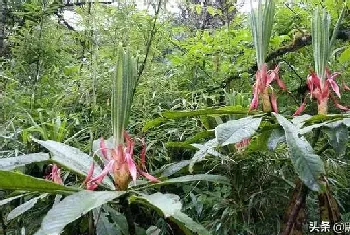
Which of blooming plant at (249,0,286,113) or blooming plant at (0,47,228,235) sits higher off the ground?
blooming plant at (249,0,286,113)

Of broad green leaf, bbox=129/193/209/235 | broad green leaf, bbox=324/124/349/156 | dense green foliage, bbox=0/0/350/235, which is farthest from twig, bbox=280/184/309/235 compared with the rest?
broad green leaf, bbox=129/193/209/235

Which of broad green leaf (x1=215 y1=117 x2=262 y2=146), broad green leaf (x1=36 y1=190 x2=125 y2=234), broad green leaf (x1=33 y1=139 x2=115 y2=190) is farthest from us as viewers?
broad green leaf (x1=33 y1=139 x2=115 y2=190)

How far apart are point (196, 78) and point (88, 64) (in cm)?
54

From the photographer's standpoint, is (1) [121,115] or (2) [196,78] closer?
(1) [121,115]

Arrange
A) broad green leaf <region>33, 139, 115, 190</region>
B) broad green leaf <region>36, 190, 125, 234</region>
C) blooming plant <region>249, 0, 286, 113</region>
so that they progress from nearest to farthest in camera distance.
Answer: broad green leaf <region>36, 190, 125, 234</region> < broad green leaf <region>33, 139, 115, 190</region> < blooming plant <region>249, 0, 286, 113</region>

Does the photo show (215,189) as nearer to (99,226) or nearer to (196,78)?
(99,226)

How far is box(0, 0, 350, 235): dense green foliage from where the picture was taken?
850 millimetres

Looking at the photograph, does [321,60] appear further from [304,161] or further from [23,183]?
[23,183]

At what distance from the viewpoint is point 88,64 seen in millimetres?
1852

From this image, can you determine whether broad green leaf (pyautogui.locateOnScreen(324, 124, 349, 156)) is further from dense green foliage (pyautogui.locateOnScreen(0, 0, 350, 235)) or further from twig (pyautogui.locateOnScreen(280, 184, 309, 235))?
twig (pyautogui.locateOnScreen(280, 184, 309, 235))

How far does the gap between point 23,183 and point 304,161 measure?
0.51 m

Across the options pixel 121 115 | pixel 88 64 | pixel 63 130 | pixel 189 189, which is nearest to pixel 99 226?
pixel 121 115

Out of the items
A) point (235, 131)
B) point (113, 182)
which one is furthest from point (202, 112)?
point (113, 182)

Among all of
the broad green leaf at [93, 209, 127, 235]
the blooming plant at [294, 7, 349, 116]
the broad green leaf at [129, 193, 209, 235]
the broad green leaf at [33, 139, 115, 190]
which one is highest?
the blooming plant at [294, 7, 349, 116]
